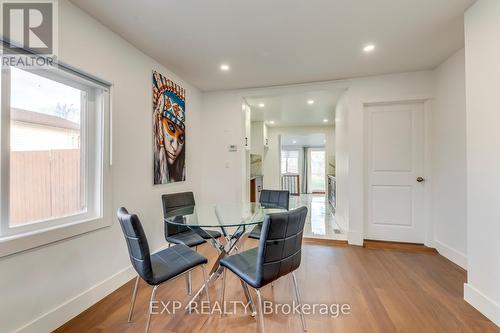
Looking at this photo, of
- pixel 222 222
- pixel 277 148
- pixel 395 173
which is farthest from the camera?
pixel 277 148

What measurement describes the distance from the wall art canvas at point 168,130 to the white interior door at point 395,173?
9.08 ft

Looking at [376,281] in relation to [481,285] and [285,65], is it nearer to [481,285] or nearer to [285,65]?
[481,285]

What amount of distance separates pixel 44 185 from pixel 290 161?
905 cm

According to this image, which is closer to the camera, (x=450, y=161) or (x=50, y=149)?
(x=50, y=149)

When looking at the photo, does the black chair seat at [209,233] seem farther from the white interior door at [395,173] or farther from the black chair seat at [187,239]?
the white interior door at [395,173]

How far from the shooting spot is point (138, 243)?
131 cm

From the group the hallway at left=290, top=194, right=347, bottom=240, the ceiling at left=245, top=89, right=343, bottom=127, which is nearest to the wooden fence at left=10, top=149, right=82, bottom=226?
the hallway at left=290, top=194, right=347, bottom=240

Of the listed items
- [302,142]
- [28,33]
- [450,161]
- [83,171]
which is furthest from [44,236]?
[302,142]

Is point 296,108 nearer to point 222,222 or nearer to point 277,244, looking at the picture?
point 222,222

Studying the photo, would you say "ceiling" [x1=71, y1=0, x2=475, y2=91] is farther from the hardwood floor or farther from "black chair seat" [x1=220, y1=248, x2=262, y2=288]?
the hardwood floor

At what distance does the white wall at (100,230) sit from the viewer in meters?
1.40

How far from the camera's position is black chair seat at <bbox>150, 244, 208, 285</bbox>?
1415 mm

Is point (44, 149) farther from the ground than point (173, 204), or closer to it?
farther from the ground

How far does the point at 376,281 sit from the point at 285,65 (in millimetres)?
2656
